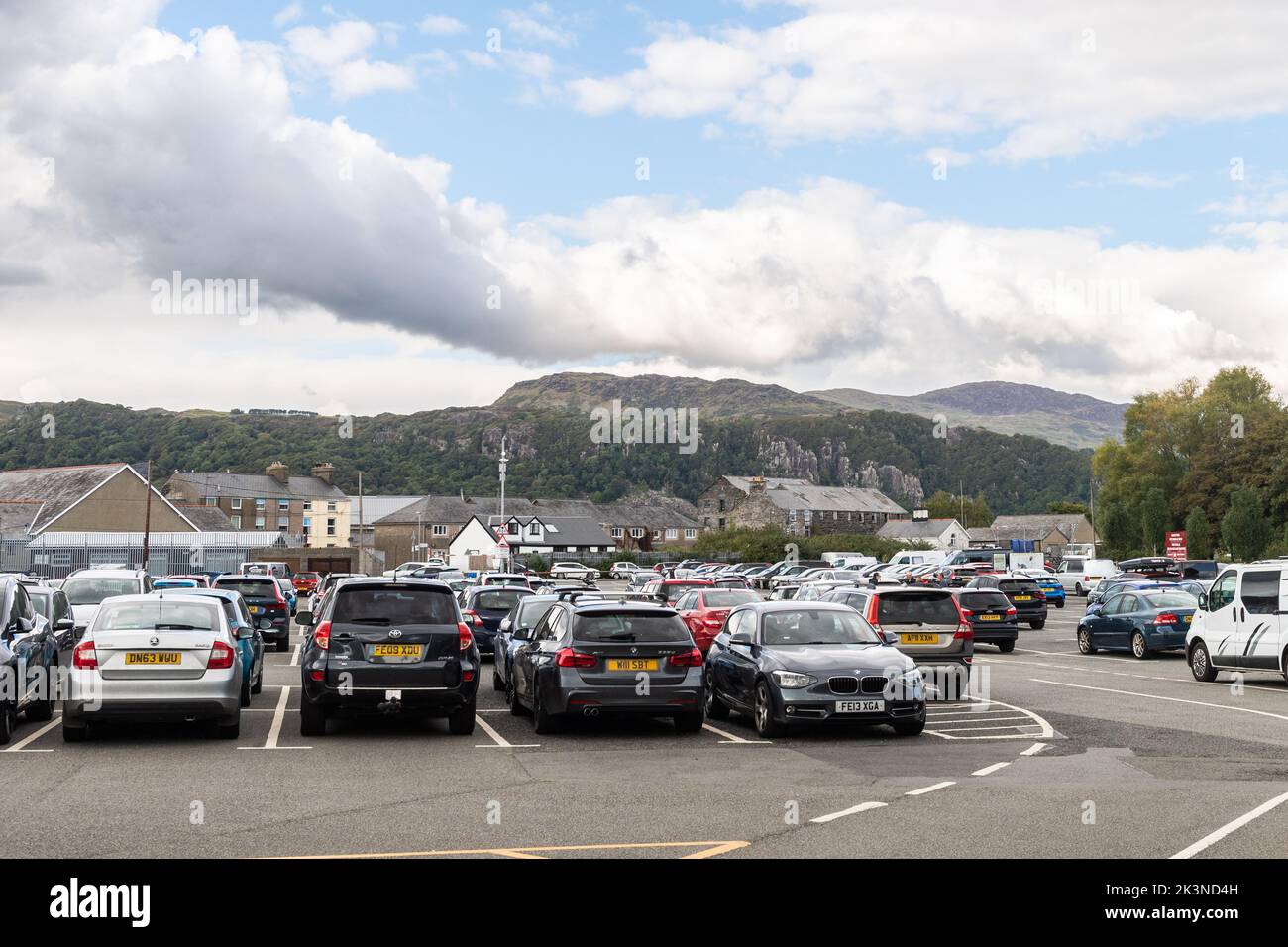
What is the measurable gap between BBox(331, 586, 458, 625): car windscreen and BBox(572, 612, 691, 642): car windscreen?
4.73 ft

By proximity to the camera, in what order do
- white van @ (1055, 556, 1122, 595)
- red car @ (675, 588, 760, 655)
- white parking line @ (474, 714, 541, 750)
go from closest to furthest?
1. white parking line @ (474, 714, 541, 750)
2. red car @ (675, 588, 760, 655)
3. white van @ (1055, 556, 1122, 595)

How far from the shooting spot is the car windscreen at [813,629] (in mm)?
15680

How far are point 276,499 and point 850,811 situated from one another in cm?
12852

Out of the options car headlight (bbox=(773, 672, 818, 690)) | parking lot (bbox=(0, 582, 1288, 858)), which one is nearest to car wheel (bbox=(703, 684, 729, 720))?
parking lot (bbox=(0, 582, 1288, 858))

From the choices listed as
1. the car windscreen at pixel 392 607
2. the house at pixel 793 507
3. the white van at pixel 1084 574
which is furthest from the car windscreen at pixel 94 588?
the house at pixel 793 507

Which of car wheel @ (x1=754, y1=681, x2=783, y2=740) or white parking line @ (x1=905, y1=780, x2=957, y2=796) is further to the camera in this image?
car wheel @ (x1=754, y1=681, x2=783, y2=740)

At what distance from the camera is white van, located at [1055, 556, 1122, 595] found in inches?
2341

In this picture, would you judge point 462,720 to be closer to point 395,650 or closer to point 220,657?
point 395,650

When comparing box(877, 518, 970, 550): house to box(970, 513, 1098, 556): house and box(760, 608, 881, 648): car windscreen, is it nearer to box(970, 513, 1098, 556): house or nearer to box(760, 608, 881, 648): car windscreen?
box(970, 513, 1098, 556): house

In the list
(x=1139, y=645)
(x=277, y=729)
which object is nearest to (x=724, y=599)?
(x=1139, y=645)

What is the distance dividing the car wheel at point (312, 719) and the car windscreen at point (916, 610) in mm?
9303

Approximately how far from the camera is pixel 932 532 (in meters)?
139
